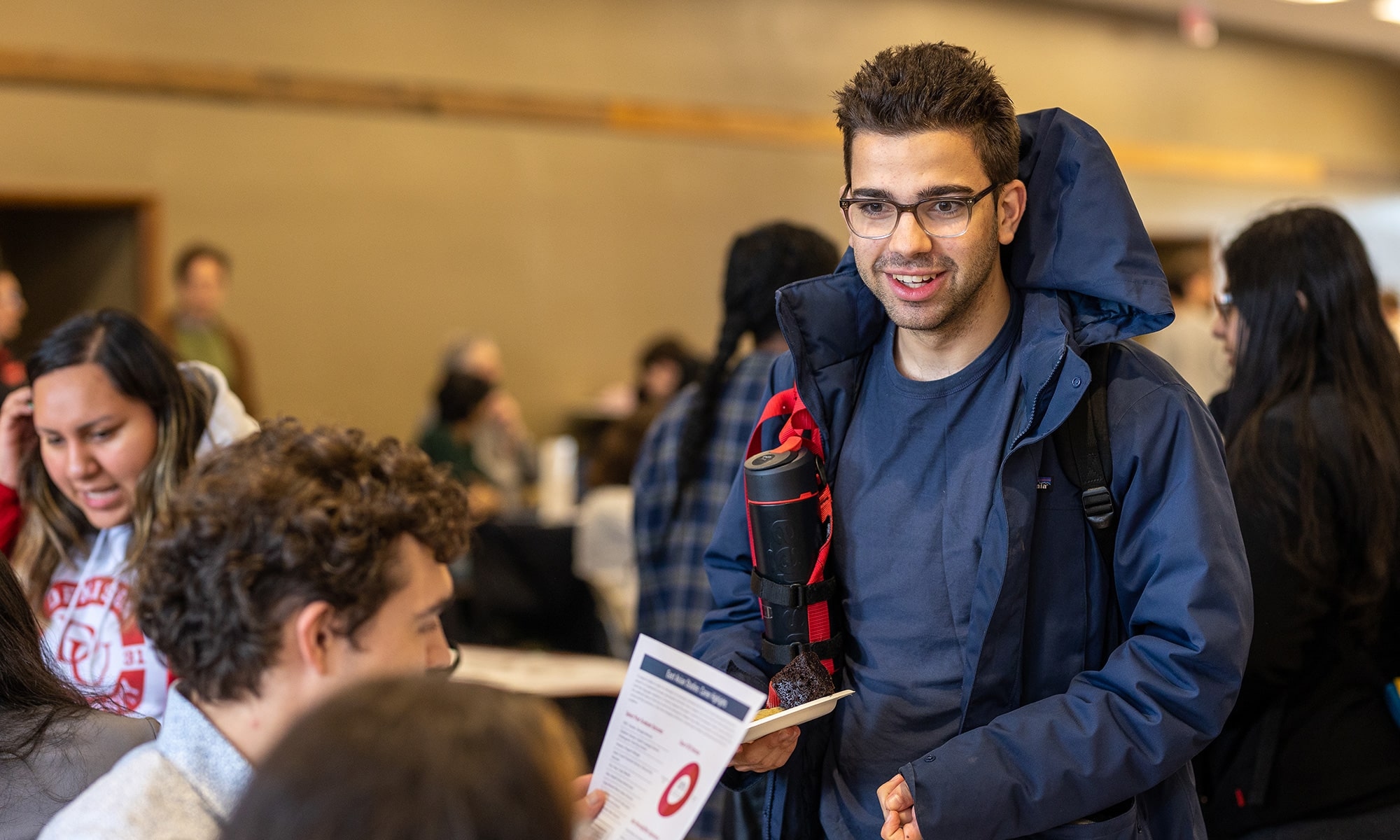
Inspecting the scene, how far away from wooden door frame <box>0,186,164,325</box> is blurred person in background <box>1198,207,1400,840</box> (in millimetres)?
5611

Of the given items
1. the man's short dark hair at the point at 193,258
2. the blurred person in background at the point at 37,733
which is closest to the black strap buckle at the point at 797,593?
the blurred person in background at the point at 37,733

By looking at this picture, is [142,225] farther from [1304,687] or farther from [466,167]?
[1304,687]

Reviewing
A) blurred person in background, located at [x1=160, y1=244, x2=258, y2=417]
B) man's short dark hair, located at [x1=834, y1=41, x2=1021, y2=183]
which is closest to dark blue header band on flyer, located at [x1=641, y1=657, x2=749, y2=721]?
man's short dark hair, located at [x1=834, y1=41, x2=1021, y2=183]

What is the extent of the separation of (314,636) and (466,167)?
6.55 meters

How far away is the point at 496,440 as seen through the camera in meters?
6.52

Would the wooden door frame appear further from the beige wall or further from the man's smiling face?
the man's smiling face

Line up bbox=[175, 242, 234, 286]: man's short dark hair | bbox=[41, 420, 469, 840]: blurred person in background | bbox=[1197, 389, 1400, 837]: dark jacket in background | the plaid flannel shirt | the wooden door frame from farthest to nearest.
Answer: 1. the wooden door frame
2. bbox=[175, 242, 234, 286]: man's short dark hair
3. the plaid flannel shirt
4. bbox=[1197, 389, 1400, 837]: dark jacket in background
5. bbox=[41, 420, 469, 840]: blurred person in background

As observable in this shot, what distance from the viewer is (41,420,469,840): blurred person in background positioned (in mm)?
1191

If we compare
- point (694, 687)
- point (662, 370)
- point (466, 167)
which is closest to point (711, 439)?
point (694, 687)

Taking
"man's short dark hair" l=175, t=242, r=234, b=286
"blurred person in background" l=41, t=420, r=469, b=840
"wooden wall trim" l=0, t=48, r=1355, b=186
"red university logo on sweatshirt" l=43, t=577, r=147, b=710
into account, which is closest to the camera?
"blurred person in background" l=41, t=420, r=469, b=840

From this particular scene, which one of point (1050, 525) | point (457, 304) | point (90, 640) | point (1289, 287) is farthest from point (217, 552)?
point (457, 304)

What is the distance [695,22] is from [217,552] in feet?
24.7

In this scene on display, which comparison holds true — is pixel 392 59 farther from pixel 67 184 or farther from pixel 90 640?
→ pixel 90 640

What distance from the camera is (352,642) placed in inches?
48.3
